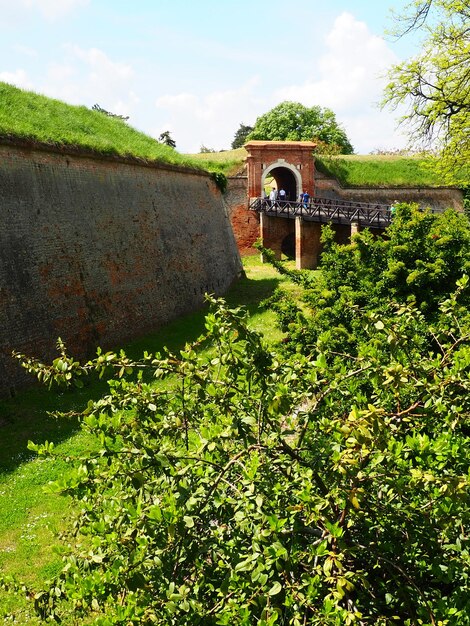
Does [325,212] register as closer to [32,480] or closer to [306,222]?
[306,222]

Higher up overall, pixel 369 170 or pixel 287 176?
pixel 369 170

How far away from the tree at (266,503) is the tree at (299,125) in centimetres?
4557

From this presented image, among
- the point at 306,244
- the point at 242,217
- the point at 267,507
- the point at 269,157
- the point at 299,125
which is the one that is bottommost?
the point at 306,244

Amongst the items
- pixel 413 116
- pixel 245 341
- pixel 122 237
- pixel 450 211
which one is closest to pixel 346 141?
pixel 413 116

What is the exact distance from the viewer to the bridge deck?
81.5 ft

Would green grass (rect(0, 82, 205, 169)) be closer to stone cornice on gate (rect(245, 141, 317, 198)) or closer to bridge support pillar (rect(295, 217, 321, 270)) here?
bridge support pillar (rect(295, 217, 321, 270))

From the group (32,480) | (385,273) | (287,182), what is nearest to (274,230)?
(287,182)

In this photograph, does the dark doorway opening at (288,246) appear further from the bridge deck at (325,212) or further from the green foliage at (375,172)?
the green foliage at (375,172)

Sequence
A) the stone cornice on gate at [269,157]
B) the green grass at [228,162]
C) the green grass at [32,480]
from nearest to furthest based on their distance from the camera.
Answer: the green grass at [32,480] → the stone cornice on gate at [269,157] → the green grass at [228,162]

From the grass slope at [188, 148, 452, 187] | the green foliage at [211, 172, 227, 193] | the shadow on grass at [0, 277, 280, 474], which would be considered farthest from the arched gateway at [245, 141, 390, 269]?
the shadow on grass at [0, 277, 280, 474]

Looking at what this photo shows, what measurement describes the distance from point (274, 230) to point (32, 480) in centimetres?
2151

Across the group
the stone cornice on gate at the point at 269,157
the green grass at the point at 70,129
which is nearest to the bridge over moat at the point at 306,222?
the stone cornice on gate at the point at 269,157

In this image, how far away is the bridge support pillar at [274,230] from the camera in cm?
2823

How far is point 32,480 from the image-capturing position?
8570 mm
